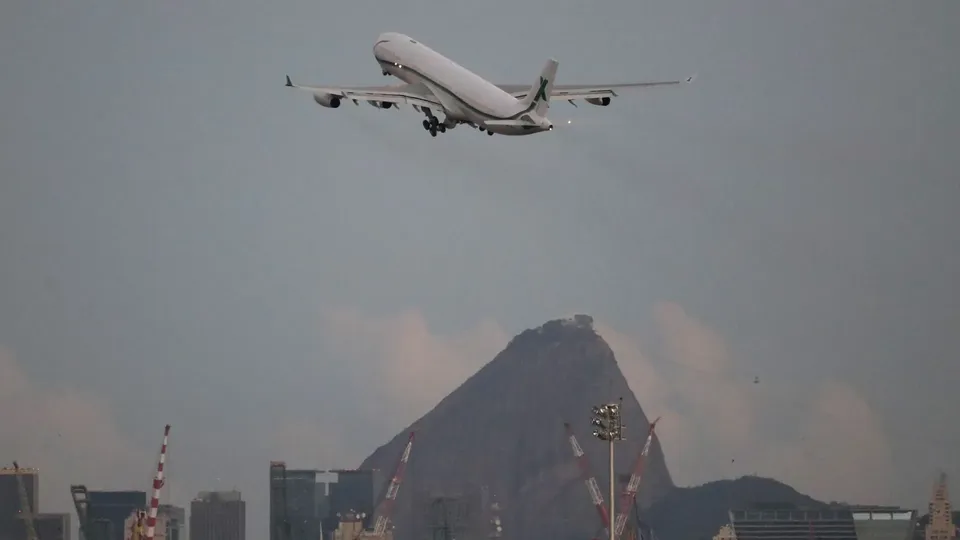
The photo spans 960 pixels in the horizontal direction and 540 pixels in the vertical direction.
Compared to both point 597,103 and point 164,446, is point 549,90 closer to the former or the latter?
point 597,103

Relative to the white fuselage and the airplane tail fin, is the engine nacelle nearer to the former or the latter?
the white fuselage

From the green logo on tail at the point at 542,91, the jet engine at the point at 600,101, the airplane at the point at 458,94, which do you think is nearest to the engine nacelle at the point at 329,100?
the airplane at the point at 458,94

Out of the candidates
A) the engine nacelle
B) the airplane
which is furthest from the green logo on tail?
the engine nacelle

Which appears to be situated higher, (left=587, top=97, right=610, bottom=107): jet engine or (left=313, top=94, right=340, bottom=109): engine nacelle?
(left=313, top=94, right=340, bottom=109): engine nacelle

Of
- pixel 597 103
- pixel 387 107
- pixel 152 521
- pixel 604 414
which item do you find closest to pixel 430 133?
pixel 387 107

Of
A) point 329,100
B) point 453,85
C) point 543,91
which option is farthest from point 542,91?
point 329,100

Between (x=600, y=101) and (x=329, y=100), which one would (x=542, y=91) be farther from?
(x=329, y=100)

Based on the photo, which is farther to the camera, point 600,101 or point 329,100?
point 329,100
